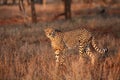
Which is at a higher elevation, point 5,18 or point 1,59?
point 1,59

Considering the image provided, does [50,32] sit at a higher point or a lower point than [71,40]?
higher

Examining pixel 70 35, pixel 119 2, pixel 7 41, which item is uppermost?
pixel 70 35

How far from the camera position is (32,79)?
31.6ft

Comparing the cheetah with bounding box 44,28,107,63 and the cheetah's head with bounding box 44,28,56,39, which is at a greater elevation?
the cheetah's head with bounding box 44,28,56,39

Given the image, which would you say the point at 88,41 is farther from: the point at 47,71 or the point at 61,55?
the point at 47,71

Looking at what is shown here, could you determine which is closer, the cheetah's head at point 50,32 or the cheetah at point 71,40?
the cheetah's head at point 50,32

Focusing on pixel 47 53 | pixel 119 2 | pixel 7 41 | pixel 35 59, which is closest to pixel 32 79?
pixel 35 59

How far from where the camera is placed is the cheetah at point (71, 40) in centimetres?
1155

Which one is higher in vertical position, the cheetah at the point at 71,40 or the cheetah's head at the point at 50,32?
the cheetah's head at the point at 50,32

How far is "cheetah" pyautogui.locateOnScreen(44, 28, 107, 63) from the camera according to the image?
11547 millimetres

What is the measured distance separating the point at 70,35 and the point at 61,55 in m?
0.85

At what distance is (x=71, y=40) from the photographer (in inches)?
469

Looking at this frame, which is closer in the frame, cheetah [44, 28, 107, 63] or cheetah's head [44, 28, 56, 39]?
cheetah's head [44, 28, 56, 39]

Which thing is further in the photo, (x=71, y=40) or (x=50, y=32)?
(x=71, y=40)
